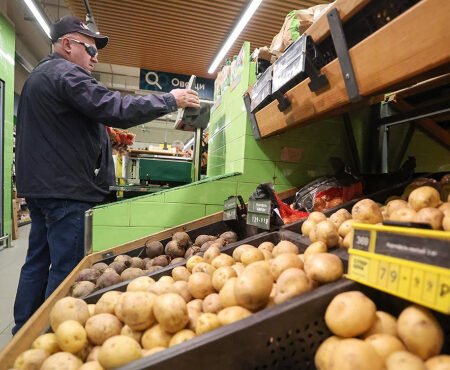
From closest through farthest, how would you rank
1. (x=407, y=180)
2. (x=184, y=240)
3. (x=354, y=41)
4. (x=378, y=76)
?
1. (x=378, y=76)
2. (x=354, y=41)
3. (x=407, y=180)
4. (x=184, y=240)

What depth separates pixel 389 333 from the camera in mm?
774

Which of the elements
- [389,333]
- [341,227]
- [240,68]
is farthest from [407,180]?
[240,68]

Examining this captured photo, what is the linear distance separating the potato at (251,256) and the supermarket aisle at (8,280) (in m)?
2.52

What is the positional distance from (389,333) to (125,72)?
43.9ft

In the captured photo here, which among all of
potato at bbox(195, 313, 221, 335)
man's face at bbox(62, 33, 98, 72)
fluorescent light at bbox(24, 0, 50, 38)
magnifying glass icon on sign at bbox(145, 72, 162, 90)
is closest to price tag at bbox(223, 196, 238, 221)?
potato at bbox(195, 313, 221, 335)

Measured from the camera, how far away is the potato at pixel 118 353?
858 millimetres

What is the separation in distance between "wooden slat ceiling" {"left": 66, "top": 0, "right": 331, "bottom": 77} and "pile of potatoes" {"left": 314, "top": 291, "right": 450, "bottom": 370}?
5.60m

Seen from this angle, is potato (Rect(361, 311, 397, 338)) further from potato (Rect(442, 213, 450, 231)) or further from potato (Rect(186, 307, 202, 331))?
potato (Rect(186, 307, 202, 331))

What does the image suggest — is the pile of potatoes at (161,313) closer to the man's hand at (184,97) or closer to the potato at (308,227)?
the potato at (308,227)

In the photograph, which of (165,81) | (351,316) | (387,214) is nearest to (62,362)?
(351,316)

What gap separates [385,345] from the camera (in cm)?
71

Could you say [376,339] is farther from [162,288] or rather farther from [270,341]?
[162,288]

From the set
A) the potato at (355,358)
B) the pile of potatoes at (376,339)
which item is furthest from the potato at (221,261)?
the potato at (355,358)

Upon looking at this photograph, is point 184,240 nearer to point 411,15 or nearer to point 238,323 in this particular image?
point 238,323
